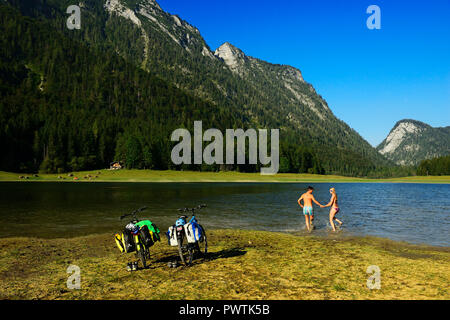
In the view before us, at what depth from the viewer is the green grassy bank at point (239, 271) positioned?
797 centimetres

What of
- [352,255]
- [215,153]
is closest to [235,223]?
[352,255]

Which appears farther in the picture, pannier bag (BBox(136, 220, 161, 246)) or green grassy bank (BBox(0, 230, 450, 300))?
pannier bag (BBox(136, 220, 161, 246))

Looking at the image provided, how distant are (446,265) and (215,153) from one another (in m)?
131

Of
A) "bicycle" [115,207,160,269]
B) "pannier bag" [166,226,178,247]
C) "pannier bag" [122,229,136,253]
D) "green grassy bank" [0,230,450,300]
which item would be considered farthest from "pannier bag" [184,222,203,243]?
"pannier bag" [122,229,136,253]

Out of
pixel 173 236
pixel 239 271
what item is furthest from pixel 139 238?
pixel 239 271

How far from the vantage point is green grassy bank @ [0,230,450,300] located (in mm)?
7966

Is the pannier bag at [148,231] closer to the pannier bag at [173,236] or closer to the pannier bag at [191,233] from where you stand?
the pannier bag at [173,236]

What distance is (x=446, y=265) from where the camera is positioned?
34.9 feet

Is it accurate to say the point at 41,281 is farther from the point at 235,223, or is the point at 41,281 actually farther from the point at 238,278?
the point at 235,223

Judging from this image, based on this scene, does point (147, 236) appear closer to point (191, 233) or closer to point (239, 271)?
point (191, 233)

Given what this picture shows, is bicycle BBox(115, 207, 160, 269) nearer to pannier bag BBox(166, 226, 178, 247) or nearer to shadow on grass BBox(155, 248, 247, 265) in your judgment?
pannier bag BBox(166, 226, 178, 247)

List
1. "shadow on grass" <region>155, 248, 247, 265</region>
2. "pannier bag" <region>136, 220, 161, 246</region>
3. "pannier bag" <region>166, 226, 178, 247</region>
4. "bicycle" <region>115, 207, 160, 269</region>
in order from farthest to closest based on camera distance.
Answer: "shadow on grass" <region>155, 248, 247, 265</region> < "pannier bag" <region>166, 226, 178, 247</region> < "pannier bag" <region>136, 220, 161, 246</region> < "bicycle" <region>115, 207, 160, 269</region>

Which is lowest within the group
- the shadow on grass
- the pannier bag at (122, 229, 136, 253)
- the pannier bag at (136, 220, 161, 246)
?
the shadow on grass

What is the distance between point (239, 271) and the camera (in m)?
9.95
